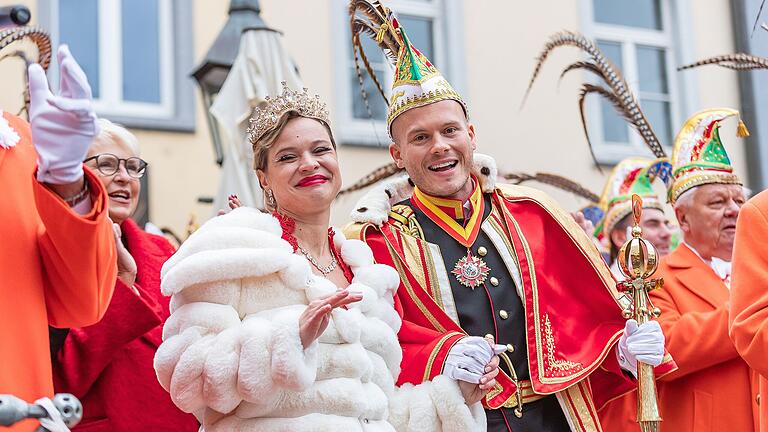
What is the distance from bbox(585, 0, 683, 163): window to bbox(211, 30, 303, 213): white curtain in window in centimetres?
478

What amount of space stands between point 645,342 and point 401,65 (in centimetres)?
132

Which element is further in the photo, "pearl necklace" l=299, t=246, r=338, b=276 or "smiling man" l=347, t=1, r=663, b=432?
"smiling man" l=347, t=1, r=663, b=432

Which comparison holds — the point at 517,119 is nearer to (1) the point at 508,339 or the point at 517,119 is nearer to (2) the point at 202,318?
(1) the point at 508,339

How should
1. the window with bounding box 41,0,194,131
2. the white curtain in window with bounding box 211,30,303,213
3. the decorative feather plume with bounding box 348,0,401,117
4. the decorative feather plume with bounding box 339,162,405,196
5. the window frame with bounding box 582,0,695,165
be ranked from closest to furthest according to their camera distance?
the decorative feather plume with bounding box 348,0,401,117, the white curtain in window with bounding box 211,30,303,213, the decorative feather plume with bounding box 339,162,405,196, the window with bounding box 41,0,194,131, the window frame with bounding box 582,0,695,165

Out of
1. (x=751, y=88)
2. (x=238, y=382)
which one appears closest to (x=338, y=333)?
(x=238, y=382)

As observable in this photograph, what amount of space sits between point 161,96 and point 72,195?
623 cm

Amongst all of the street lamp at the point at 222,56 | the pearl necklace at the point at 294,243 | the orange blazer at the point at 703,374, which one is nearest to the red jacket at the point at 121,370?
the pearl necklace at the point at 294,243

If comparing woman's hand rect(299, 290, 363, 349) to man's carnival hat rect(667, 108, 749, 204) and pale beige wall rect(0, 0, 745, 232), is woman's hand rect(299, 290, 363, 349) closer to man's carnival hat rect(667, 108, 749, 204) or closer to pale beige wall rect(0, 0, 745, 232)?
man's carnival hat rect(667, 108, 749, 204)

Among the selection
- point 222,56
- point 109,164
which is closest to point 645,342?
point 109,164

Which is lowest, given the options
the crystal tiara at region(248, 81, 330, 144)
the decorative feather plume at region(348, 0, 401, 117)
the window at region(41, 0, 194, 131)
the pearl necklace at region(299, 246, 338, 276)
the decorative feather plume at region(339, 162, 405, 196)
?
the pearl necklace at region(299, 246, 338, 276)

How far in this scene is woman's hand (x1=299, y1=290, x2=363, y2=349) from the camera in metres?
3.10

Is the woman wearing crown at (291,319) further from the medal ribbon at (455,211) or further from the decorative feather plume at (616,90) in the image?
the decorative feather plume at (616,90)

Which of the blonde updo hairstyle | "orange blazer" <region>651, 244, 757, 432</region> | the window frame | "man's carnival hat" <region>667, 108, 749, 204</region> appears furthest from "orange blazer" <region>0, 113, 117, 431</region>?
the window frame

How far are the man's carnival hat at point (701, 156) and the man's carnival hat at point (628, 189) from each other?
3.64 ft
